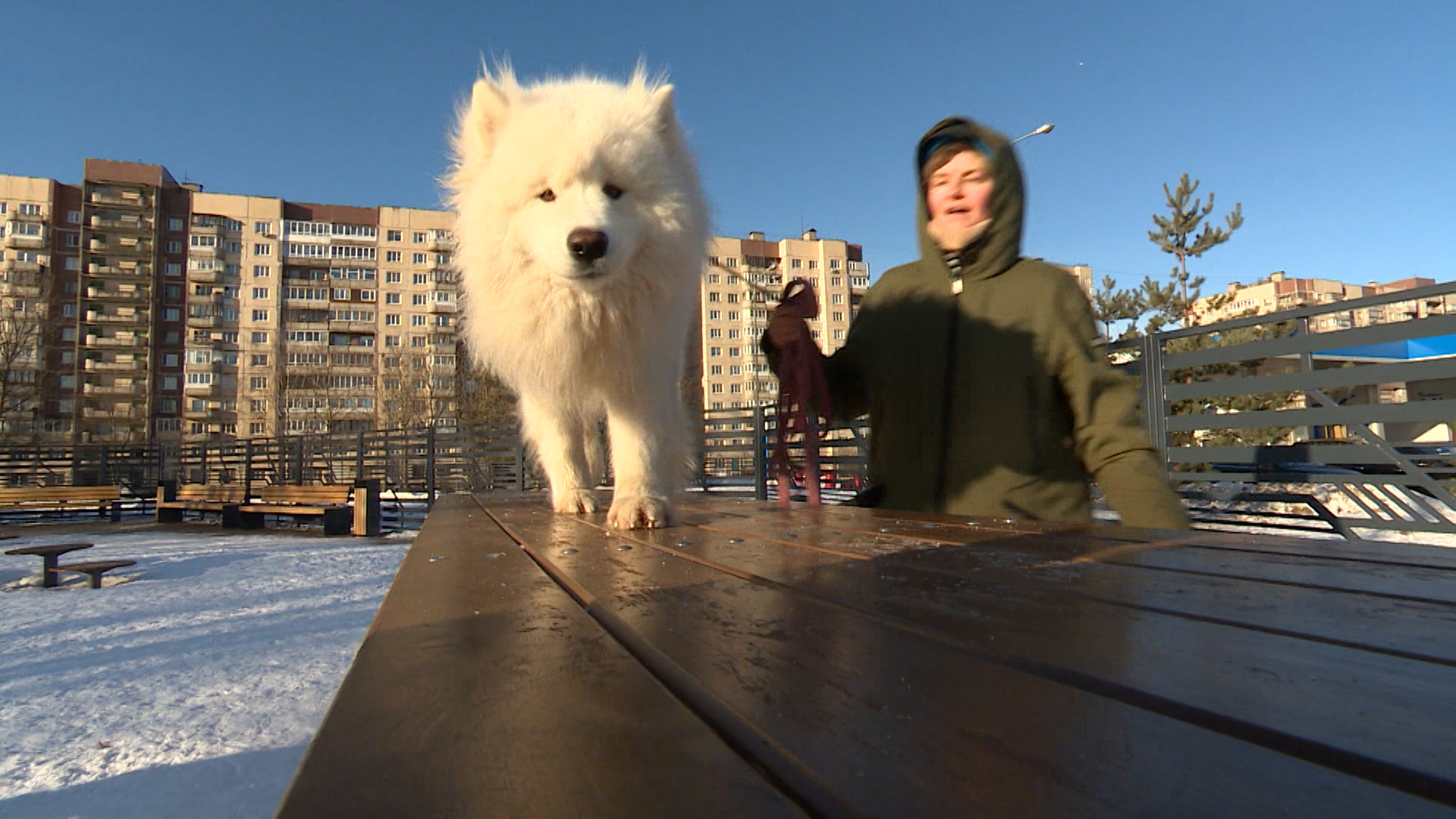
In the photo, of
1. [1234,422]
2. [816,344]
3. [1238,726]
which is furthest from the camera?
[1234,422]

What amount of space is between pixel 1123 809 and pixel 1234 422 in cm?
615

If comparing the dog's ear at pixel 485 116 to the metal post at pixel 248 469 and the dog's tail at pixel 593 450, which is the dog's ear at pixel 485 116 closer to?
the dog's tail at pixel 593 450

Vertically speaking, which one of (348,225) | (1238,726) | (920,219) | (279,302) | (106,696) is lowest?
(106,696)

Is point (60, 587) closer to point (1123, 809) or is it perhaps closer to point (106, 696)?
point (106, 696)

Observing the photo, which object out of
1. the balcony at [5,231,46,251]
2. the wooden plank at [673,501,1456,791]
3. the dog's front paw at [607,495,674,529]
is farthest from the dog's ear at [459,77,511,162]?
the balcony at [5,231,46,251]

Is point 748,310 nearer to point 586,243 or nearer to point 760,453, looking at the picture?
point 760,453

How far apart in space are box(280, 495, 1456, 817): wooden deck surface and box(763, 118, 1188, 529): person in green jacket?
1.57 m

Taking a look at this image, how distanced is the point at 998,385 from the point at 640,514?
153cm

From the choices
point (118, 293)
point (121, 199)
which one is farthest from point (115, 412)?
point (121, 199)

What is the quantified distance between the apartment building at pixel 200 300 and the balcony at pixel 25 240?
0.14 metres

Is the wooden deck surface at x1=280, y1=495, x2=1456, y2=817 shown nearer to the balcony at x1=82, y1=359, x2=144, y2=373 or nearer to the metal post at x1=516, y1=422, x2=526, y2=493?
the metal post at x1=516, y1=422, x2=526, y2=493

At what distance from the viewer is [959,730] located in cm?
52

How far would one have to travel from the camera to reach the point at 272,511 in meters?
12.5

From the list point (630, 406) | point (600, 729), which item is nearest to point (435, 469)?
point (630, 406)
